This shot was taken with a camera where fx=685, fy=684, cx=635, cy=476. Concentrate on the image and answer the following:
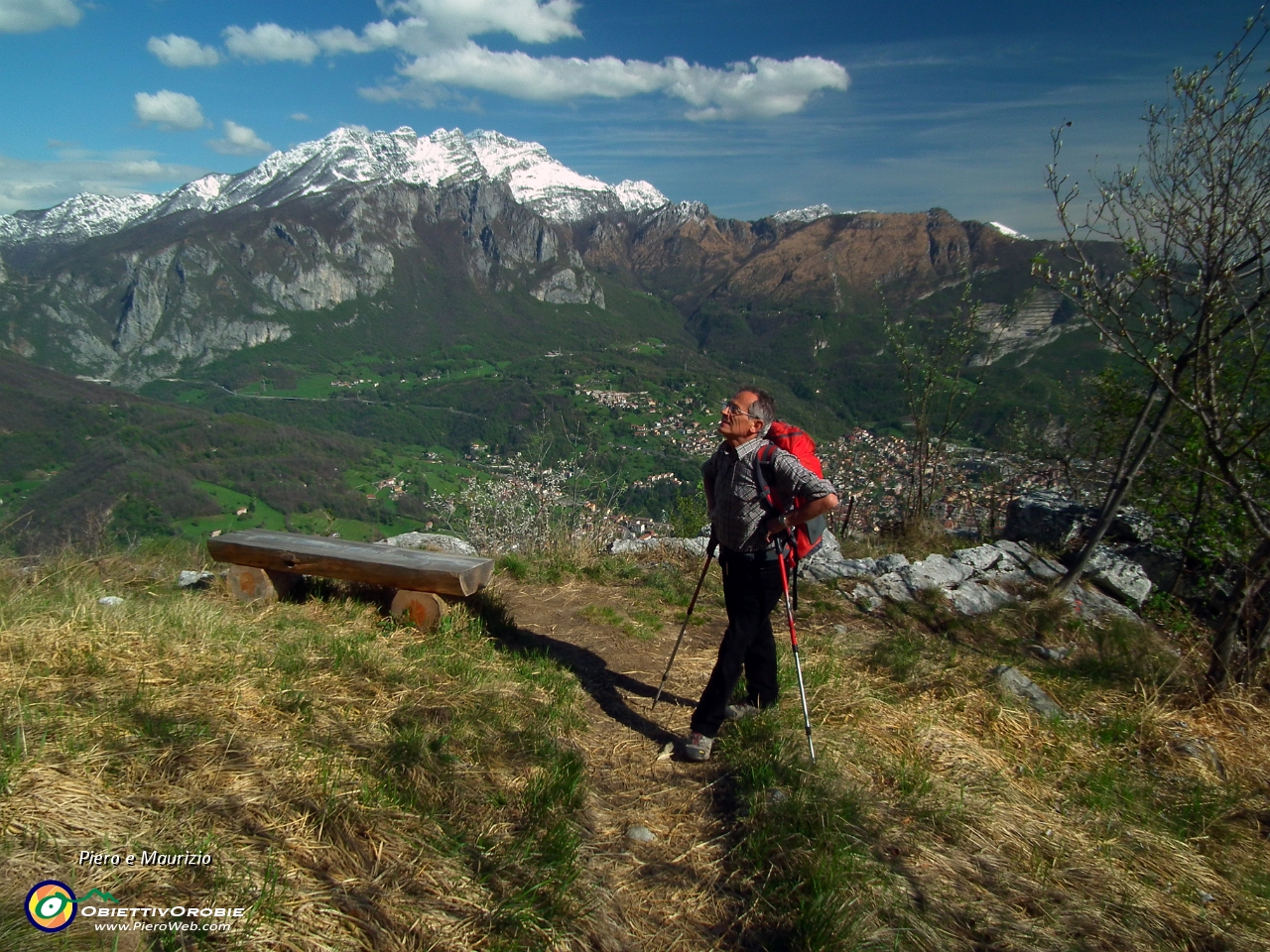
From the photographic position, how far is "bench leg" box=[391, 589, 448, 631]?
5.25 meters

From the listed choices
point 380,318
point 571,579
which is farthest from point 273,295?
point 571,579

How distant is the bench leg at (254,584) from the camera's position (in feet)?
18.4

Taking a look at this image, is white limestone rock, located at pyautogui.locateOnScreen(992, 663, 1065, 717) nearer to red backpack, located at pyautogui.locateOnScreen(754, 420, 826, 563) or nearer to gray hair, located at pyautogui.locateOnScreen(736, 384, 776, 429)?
red backpack, located at pyautogui.locateOnScreen(754, 420, 826, 563)

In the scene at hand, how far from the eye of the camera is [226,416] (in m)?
65.4

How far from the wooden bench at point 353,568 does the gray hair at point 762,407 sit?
8.26ft

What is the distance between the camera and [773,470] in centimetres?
389

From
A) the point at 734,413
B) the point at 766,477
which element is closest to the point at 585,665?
the point at 766,477

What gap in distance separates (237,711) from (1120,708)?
5605mm

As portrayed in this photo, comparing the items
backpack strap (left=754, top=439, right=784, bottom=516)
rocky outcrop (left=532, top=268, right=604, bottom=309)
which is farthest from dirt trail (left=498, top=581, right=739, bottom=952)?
rocky outcrop (left=532, top=268, right=604, bottom=309)

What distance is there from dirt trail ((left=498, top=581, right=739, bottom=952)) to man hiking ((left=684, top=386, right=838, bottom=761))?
38 centimetres

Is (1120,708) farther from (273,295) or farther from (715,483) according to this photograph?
(273,295)

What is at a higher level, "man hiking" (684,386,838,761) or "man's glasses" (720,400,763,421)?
"man's glasses" (720,400,763,421)

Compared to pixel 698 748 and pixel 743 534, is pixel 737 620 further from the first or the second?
pixel 698 748

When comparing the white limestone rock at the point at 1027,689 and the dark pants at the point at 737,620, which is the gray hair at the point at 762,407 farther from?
the white limestone rock at the point at 1027,689
